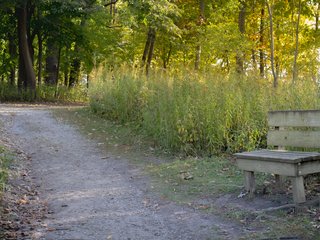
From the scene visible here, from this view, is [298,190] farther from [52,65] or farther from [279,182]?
[52,65]

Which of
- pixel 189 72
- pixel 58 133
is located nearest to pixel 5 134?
pixel 58 133

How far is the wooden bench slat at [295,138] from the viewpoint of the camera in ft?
18.1

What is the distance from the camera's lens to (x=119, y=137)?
10.5 metres

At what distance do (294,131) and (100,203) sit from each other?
8.79ft

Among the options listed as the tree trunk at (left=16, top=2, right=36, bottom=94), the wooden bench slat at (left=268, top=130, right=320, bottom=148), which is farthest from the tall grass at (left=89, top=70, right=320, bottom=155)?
the tree trunk at (left=16, top=2, right=36, bottom=94)

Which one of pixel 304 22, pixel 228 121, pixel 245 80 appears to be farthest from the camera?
pixel 304 22

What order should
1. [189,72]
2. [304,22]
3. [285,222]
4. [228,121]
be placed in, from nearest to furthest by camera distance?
[285,222]
[228,121]
[189,72]
[304,22]

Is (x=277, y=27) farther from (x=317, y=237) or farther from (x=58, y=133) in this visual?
(x=317, y=237)

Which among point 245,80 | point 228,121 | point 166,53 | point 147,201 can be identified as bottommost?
point 147,201

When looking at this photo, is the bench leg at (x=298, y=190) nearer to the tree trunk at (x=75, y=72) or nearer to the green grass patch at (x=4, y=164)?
the green grass patch at (x=4, y=164)

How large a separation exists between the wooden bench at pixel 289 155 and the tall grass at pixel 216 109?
188cm

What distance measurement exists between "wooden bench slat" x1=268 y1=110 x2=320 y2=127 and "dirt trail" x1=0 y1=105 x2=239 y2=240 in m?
1.74

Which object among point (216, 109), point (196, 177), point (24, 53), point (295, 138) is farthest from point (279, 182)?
point (24, 53)

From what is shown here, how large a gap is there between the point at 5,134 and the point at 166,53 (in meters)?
19.6
